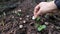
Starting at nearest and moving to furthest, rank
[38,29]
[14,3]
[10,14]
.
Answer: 1. [38,29]
2. [10,14]
3. [14,3]

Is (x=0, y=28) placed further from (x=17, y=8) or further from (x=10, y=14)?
(x=17, y=8)

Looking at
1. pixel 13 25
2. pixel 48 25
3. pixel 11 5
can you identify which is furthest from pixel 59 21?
pixel 11 5

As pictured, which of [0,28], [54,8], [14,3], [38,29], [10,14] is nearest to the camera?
[54,8]

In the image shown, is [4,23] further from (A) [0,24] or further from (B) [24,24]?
(B) [24,24]

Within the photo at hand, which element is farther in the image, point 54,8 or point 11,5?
point 11,5

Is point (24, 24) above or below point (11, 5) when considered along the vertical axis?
below

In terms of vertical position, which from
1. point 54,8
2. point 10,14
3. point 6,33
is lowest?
point 6,33

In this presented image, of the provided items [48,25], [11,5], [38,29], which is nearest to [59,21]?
[48,25]
